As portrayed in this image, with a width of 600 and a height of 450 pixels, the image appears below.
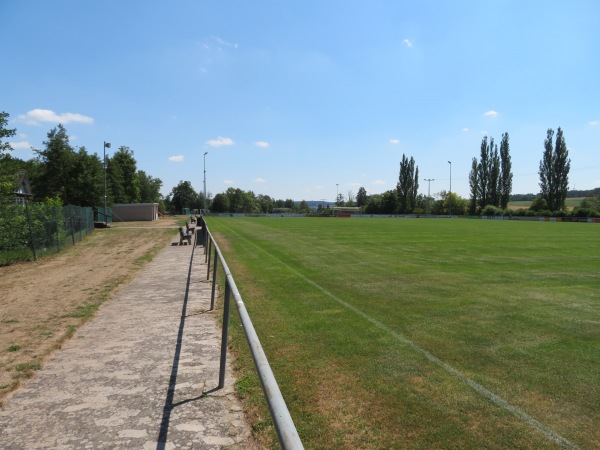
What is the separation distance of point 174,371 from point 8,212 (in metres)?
13.8

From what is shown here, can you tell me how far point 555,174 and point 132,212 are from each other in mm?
71915

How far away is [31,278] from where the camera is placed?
11.9 metres

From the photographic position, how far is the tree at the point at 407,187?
10662cm

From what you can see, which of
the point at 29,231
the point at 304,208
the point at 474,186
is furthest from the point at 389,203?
the point at 29,231

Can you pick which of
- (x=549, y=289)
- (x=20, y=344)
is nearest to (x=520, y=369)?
(x=549, y=289)

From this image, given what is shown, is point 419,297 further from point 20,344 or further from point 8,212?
point 8,212

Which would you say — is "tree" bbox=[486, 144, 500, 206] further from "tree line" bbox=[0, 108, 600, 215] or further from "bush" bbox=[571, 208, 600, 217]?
"bush" bbox=[571, 208, 600, 217]

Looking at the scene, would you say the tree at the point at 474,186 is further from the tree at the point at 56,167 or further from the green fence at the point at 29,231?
the green fence at the point at 29,231

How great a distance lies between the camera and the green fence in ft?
49.3

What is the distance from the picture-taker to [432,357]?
5.10 meters

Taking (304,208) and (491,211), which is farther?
(304,208)

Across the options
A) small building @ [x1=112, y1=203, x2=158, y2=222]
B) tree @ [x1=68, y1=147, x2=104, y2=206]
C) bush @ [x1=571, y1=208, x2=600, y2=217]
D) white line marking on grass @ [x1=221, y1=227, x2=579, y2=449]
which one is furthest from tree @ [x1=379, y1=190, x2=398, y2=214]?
white line marking on grass @ [x1=221, y1=227, x2=579, y2=449]

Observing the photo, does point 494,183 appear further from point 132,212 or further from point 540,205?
point 132,212

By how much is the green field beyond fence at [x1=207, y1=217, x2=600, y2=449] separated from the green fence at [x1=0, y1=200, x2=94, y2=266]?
10141mm
